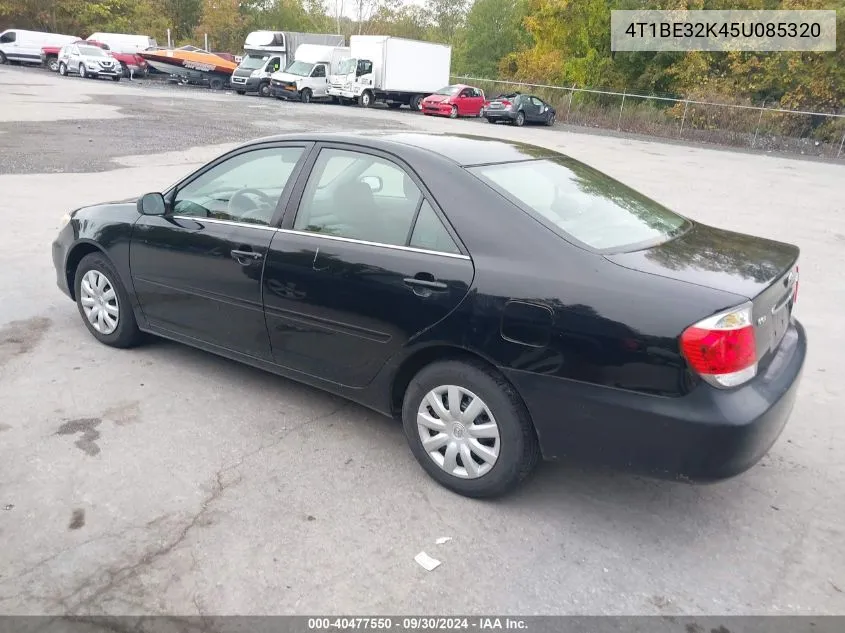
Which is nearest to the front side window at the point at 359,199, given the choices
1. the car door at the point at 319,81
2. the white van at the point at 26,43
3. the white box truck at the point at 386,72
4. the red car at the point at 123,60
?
the white box truck at the point at 386,72

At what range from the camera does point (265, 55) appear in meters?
40.6

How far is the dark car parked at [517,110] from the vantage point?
30.8 metres

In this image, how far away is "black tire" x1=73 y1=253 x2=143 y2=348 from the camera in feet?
16.1

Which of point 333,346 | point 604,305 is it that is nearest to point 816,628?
point 604,305

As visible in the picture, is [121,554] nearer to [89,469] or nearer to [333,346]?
[89,469]

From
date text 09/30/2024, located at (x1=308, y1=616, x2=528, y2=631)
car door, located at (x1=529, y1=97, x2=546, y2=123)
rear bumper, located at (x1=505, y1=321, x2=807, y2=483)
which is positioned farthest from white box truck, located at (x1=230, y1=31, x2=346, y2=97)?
date text 09/30/2024, located at (x1=308, y1=616, x2=528, y2=631)

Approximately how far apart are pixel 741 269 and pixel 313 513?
7.37 feet

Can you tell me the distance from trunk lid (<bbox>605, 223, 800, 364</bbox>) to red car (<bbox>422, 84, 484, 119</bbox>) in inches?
1184

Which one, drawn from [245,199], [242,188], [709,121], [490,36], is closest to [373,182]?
[245,199]

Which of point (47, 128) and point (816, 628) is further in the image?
point (47, 128)

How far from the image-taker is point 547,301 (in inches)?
121

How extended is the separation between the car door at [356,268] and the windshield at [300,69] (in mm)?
33766

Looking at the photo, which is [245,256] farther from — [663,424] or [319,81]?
[319,81]

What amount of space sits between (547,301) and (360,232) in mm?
1144
